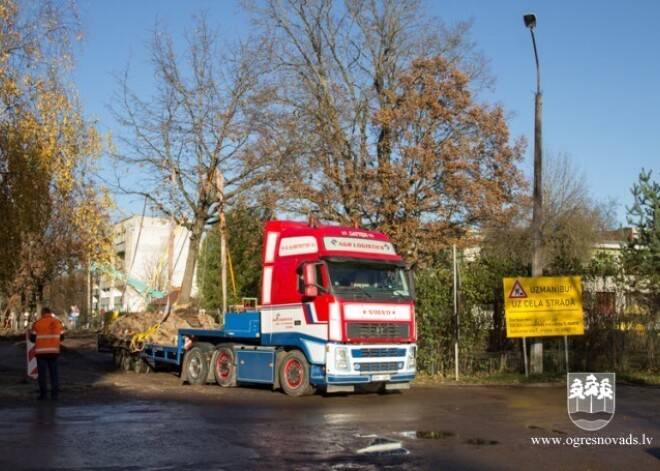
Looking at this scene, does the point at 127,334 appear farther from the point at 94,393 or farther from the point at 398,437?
the point at 398,437

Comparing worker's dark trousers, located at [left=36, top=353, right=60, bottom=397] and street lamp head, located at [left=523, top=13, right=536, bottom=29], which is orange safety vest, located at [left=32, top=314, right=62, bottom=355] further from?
street lamp head, located at [left=523, top=13, right=536, bottom=29]

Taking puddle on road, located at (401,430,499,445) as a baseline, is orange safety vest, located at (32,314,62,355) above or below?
above

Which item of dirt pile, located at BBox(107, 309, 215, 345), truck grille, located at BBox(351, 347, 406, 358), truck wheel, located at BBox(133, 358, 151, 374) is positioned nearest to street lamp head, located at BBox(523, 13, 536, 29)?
truck grille, located at BBox(351, 347, 406, 358)

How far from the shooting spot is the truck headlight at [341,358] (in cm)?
1602

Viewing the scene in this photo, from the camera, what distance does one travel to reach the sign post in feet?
68.2

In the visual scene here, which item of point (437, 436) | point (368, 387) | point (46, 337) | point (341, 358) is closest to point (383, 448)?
point (437, 436)

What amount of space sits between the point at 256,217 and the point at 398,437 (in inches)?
843

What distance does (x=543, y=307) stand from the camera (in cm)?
2084

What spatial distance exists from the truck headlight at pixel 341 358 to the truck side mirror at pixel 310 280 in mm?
1260

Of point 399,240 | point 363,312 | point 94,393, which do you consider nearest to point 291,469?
point 363,312

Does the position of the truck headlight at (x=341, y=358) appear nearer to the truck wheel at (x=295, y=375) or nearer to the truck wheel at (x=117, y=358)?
the truck wheel at (x=295, y=375)

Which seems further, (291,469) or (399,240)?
(399,240)

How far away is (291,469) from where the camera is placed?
859 centimetres

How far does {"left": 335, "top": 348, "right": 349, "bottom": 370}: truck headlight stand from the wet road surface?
0.73 metres
